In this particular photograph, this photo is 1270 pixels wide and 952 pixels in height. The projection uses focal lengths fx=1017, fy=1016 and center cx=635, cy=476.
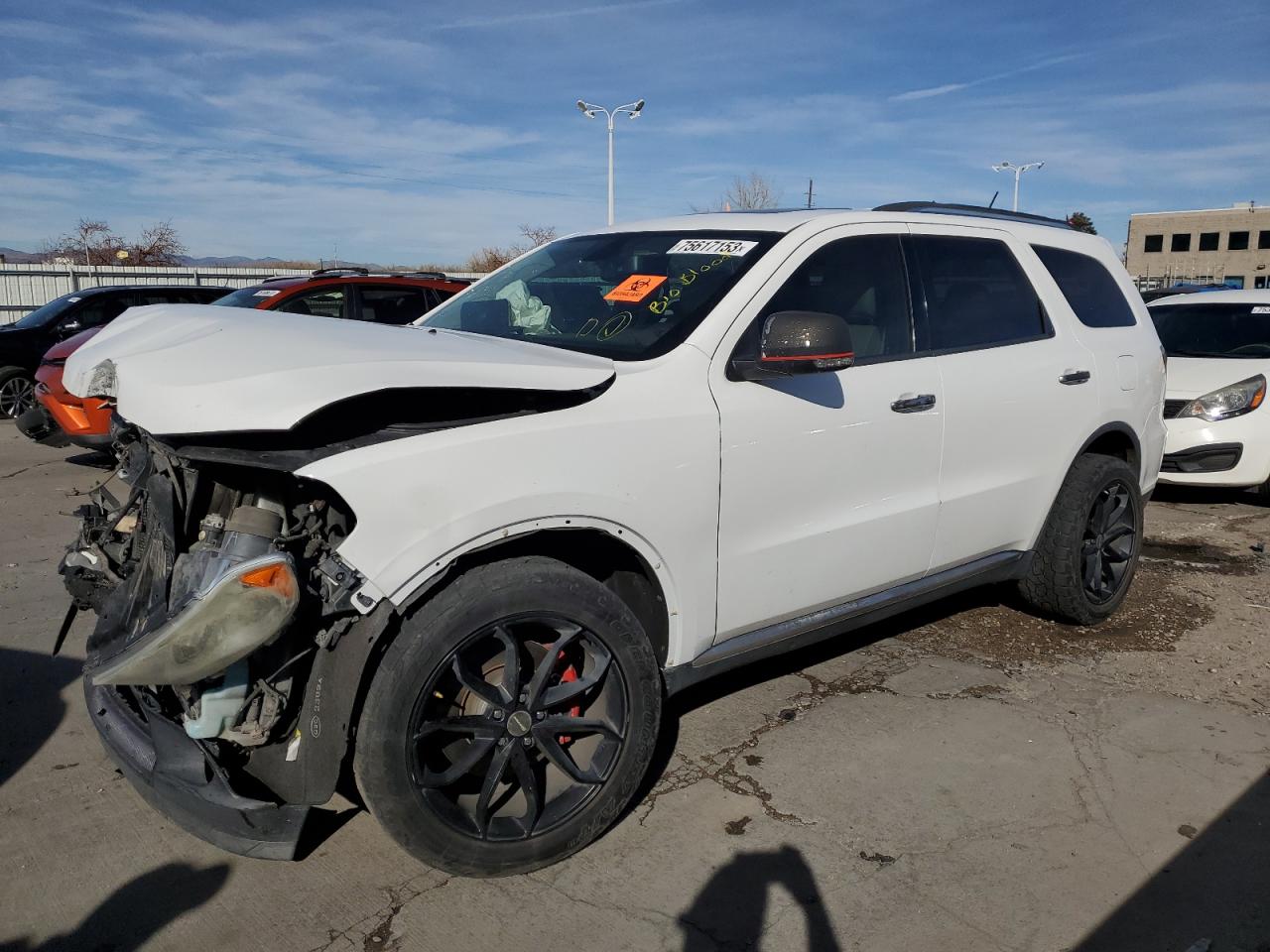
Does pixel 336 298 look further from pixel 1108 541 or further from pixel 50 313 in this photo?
pixel 1108 541

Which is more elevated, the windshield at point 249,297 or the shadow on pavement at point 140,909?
the windshield at point 249,297

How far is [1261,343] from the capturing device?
8.41 meters

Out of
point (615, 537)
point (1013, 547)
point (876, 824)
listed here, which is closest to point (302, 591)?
point (615, 537)

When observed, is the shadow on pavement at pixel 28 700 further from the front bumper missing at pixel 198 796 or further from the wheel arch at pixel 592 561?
the wheel arch at pixel 592 561

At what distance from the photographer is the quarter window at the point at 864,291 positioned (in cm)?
368

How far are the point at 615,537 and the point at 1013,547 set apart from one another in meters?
2.36

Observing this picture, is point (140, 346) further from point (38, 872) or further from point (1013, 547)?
point (1013, 547)

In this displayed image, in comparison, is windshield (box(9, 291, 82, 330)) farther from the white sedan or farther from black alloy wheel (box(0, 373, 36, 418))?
the white sedan

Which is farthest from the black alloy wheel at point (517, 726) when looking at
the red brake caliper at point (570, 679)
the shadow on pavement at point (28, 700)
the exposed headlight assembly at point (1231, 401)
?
the exposed headlight assembly at point (1231, 401)

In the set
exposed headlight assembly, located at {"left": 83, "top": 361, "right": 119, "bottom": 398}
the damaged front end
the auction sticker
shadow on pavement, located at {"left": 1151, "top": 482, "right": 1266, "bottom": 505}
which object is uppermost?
the auction sticker

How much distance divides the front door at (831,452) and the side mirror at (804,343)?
13 cm

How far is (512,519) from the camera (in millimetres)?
2703

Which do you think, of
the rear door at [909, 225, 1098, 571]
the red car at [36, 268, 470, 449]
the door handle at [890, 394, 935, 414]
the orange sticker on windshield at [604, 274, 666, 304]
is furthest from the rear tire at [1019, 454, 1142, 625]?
the red car at [36, 268, 470, 449]

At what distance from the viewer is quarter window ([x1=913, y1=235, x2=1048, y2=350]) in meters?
4.10
